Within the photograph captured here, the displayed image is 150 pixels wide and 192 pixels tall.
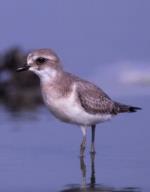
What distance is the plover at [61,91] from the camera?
1203 cm

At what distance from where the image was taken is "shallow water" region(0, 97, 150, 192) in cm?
1061

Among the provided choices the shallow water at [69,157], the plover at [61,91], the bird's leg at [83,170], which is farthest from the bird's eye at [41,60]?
the bird's leg at [83,170]

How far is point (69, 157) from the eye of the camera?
12.0 metres

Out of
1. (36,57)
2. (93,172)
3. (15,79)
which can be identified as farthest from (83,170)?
(15,79)

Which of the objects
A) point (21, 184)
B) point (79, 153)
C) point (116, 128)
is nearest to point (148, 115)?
point (116, 128)

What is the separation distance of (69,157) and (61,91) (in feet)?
2.21

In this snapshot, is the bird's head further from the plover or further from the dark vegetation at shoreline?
the dark vegetation at shoreline

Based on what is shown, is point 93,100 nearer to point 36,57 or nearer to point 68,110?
point 68,110

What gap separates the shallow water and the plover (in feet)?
1.18

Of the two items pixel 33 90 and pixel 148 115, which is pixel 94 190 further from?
pixel 33 90

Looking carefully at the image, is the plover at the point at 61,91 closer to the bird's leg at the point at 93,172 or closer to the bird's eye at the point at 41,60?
the bird's eye at the point at 41,60

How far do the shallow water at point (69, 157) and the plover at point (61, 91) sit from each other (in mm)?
360

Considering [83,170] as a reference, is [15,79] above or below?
above

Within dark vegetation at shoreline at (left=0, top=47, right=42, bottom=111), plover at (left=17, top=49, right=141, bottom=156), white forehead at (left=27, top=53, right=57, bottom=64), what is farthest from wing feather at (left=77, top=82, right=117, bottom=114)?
dark vegetation at shoreline at (left=0, top=47, right=42, bottom=111)
